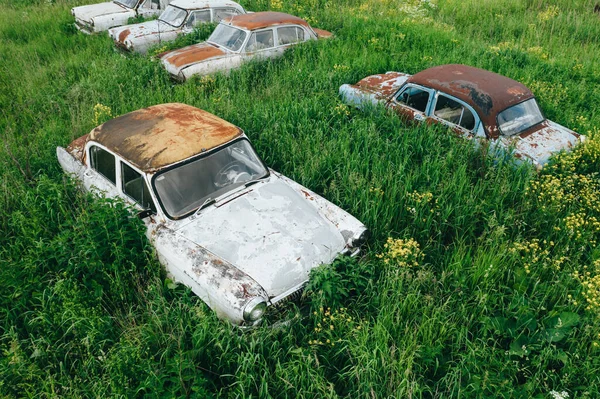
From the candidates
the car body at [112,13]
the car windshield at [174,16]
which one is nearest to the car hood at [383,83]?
the car windshield at [174,16]

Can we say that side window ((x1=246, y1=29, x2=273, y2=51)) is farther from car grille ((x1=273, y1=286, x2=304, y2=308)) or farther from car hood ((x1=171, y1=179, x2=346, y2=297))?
car grille ((x1=273, y1=286, x2=304, y2=308))

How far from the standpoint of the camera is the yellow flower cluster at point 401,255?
3.89 m

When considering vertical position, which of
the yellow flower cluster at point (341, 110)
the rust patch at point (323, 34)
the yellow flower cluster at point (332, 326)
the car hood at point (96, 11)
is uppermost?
the car hood at point (96, 11)

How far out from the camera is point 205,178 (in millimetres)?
4289

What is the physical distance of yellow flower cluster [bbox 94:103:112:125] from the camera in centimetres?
653

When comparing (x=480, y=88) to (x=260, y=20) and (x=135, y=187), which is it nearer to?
→ (x=135, y=187)

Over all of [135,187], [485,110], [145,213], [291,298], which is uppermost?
[485,110]

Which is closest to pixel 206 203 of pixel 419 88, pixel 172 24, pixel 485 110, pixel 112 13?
pixel 419 88

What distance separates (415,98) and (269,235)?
3589 mm

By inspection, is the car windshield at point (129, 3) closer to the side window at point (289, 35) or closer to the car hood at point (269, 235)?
the side window at point (289, 35)

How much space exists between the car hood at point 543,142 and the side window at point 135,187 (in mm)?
4465

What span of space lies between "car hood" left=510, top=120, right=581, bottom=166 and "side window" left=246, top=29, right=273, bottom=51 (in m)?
5.22

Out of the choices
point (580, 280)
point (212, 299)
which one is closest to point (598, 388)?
point (580, 280)

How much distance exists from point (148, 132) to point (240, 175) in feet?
3.69
